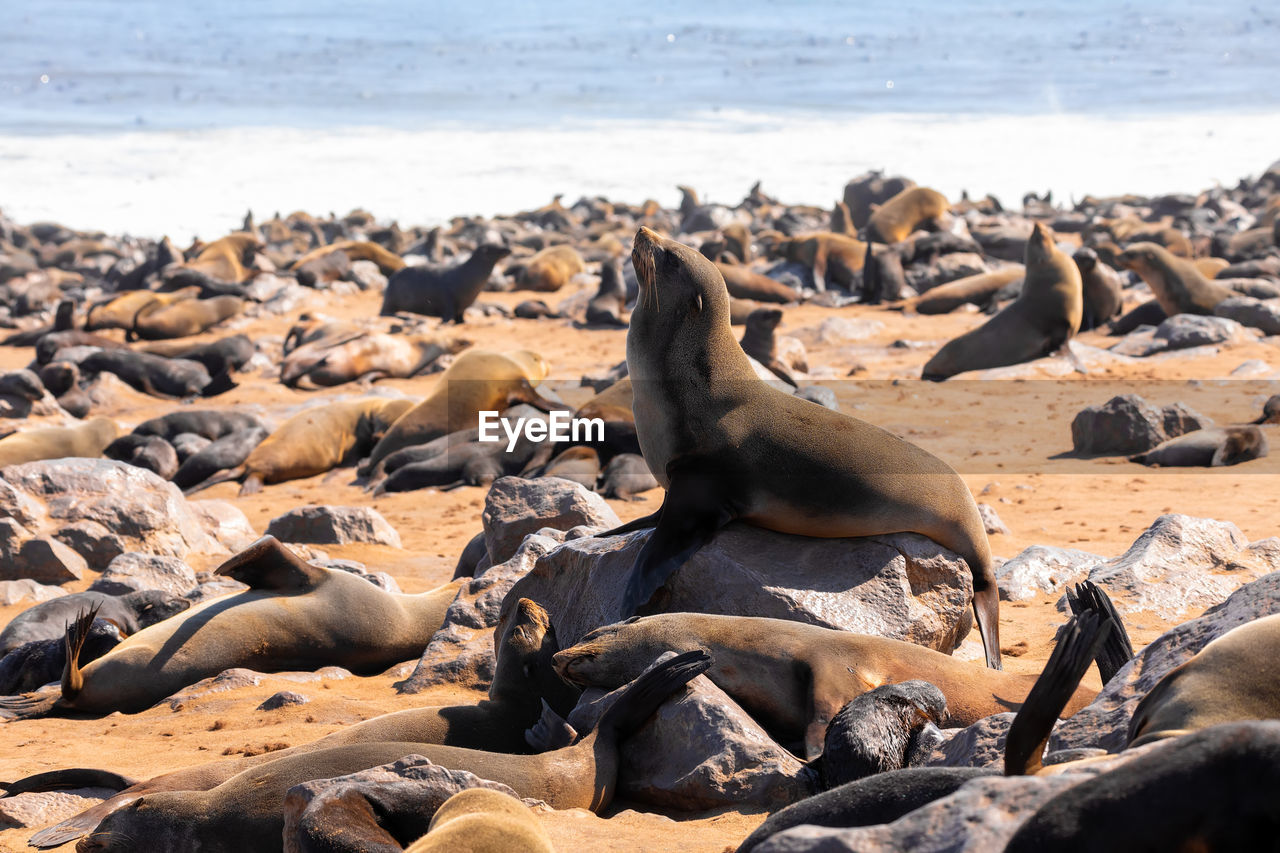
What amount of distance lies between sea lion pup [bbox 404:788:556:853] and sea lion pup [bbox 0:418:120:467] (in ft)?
26.2

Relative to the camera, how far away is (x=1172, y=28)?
7625 centimetres

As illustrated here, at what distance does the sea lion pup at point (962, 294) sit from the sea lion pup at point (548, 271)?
228 inches

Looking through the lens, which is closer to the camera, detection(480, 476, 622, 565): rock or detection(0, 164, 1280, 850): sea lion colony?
detection(0, 164, 1280, 850): sea lion colony

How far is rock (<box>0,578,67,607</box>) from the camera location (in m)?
6.55

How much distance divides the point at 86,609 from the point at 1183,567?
16.6 ft

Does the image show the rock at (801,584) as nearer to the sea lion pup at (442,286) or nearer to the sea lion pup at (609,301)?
the sea lion pup at (609,301)

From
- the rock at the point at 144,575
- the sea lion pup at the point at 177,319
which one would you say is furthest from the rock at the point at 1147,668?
the sea lion pup at the point at 177,319

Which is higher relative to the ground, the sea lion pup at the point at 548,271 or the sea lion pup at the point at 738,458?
the sea lion pup at the point at 738,458

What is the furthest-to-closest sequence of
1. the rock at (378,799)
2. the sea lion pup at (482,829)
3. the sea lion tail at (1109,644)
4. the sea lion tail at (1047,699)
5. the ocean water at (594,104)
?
the ocean water at (594,104) → the sea lion tail at (1109,644) → the rock at (378,799) → the sea lion tail at (1047,699) → the sea lion pup at (482,829)

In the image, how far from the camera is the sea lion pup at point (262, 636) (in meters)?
5.19

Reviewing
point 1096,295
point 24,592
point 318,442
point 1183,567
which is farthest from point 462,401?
point 1096,295

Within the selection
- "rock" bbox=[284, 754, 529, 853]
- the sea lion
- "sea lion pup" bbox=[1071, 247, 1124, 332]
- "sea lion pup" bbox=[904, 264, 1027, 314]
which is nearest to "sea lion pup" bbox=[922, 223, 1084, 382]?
"sea lion pup" bbox=[1071, 247, 1124, 332]

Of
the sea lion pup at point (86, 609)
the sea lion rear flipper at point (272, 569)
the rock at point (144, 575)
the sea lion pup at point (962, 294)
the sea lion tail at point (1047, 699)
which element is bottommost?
the sea lion pup at point (962, 294)

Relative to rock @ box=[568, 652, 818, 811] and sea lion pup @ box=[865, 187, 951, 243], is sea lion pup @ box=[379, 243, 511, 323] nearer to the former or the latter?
sea lion pup @ box=[865, 187, 951, 243]
